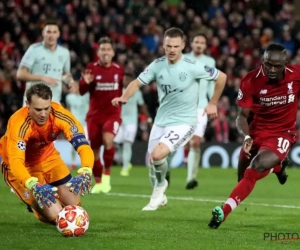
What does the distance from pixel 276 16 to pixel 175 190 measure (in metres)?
13.2

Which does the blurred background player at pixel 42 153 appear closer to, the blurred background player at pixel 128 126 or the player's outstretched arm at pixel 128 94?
the player's outstretched arm at pixel 128 94

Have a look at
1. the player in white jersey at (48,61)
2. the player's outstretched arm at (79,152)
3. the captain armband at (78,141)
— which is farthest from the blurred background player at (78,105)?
the captain armband at (78,141)

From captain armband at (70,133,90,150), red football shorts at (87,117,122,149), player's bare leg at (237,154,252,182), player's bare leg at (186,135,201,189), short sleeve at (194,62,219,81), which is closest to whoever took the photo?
captain armband at (70,133,90,150)

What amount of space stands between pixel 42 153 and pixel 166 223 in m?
1.57

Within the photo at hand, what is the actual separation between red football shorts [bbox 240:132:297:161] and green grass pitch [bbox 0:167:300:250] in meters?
0.80

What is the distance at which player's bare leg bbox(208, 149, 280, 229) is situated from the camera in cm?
841

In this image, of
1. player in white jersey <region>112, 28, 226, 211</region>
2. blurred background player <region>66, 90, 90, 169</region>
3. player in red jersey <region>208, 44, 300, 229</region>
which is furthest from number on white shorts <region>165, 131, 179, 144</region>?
blurred background player <region>66, 90, 90, 169</region>

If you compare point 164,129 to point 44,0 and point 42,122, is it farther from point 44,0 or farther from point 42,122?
point 44,0

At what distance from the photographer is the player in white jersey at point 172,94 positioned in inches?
415

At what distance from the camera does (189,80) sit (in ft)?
35.4

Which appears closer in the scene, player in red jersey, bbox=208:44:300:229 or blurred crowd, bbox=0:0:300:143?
player in red jersey, bbox=208:44:300:229

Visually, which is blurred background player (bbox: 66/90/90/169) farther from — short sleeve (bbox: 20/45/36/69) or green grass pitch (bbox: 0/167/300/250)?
short sleeve (bbox: 20/45/36/69)

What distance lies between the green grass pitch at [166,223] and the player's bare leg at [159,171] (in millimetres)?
144

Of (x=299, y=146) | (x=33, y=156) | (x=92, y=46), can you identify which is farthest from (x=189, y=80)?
(x=92, y=46)
